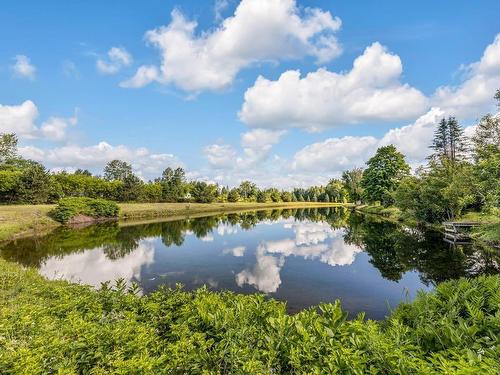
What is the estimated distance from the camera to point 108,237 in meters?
30.0

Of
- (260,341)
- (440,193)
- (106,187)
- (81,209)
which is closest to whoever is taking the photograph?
(260,341)

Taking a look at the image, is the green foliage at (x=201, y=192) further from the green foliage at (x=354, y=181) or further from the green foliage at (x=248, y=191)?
the green foliage at (x=354, y=181)

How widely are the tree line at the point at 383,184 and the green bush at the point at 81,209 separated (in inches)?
565

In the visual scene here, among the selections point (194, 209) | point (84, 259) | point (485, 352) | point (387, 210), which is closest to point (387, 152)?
point (387, 210)

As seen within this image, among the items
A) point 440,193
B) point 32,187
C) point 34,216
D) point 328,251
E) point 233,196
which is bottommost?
point 328,251

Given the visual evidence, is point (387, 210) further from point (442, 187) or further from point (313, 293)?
point (313, 293)

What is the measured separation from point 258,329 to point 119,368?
1.74m

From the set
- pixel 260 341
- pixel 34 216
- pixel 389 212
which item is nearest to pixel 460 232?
pixel 389 212

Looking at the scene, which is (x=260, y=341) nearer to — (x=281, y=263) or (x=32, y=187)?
(x=281, y=263)

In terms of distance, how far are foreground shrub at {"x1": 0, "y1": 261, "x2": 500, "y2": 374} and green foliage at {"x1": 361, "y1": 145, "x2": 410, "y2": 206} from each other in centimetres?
5940

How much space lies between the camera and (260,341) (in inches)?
134

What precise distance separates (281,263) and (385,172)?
4863cm

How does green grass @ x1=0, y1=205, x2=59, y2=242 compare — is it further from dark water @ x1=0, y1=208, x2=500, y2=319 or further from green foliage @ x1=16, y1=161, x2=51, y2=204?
green foliage @ x1=16, y1=161, x2=51, y2=204

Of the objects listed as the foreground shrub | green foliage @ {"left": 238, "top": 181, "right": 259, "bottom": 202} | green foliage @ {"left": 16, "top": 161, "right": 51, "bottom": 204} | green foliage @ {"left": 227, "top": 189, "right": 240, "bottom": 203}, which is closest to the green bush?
green foliage @ {"left": 16, "top": 161, "right": 51, "bottom": 204}
